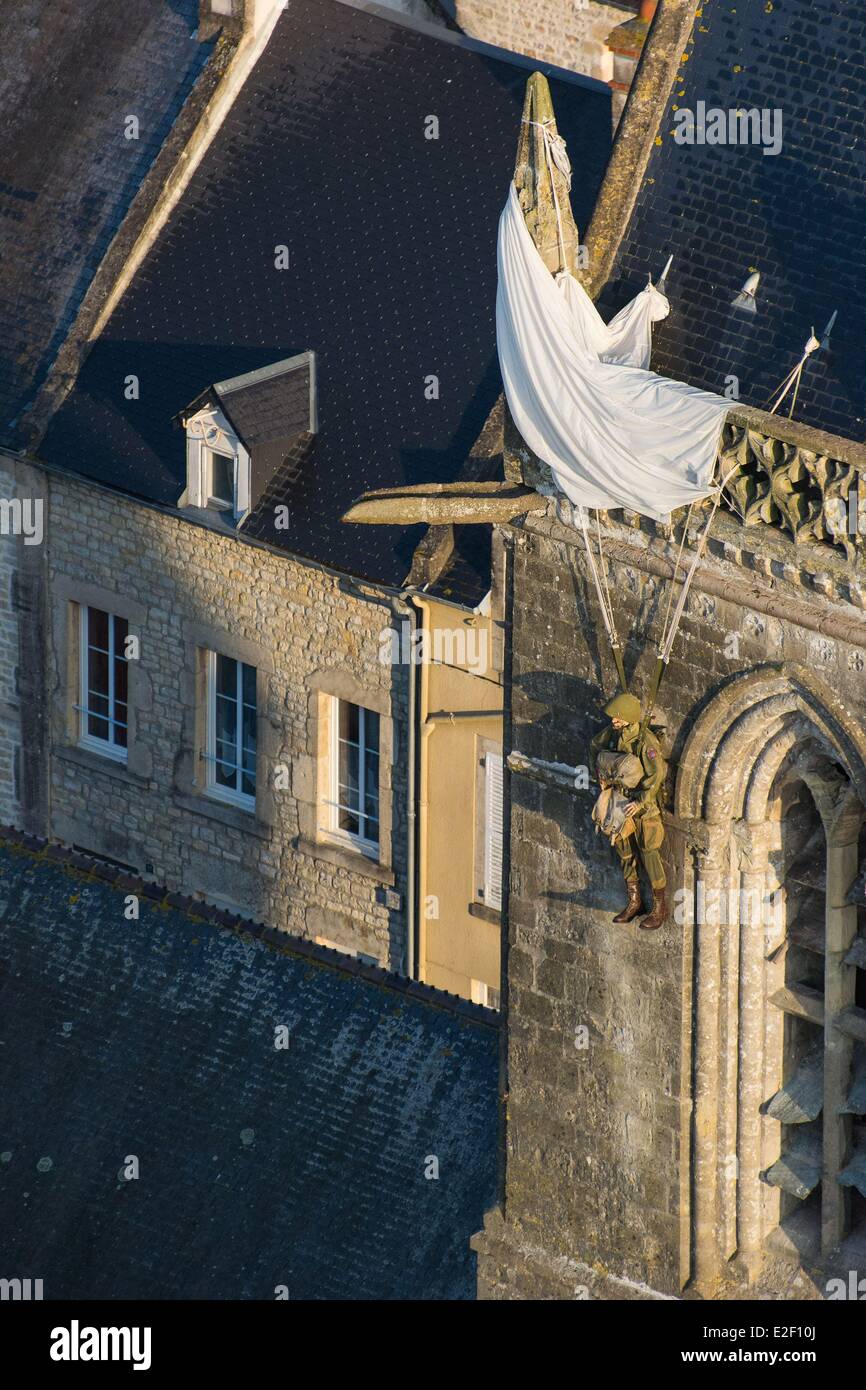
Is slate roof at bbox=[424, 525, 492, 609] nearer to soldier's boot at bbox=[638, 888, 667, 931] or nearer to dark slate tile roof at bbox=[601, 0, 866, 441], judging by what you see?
dark slate tile roof at bbox=[601, 0, 866, 441]

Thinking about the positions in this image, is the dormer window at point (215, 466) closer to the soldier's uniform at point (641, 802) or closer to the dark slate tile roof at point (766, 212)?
the dark slate tile roof at point (766, 212)

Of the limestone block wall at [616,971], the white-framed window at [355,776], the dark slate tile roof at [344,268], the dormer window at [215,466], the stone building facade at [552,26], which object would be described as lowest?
the limestone block wall at [616,971]

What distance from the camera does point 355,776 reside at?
177ft

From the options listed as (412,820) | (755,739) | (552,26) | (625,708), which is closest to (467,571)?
(412,820)

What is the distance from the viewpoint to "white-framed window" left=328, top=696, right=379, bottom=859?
53.6 m

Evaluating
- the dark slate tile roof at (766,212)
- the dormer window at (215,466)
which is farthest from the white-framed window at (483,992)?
the dark slate tile roof at (766,212)

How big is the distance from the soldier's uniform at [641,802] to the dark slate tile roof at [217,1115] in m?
7.05

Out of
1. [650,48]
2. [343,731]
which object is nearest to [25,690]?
[343,731]

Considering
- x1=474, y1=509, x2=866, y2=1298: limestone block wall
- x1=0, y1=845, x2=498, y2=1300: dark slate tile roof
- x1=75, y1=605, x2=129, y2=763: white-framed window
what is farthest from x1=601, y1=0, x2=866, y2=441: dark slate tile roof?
x1=75, y1=605, x2=129, y2=763: white-framed window

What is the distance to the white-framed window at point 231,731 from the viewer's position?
180 feet

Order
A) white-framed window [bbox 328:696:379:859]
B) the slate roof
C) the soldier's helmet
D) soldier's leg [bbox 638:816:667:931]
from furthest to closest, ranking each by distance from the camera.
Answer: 1. white-framed window [bbox 328:696:379:859]
2. the slate roof
3. soldier's leg [bbox 638:816:667:931]
4. the soldier's helmet

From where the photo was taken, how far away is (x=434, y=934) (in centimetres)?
5334

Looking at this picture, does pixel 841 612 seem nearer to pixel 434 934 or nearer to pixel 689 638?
pixel 689 638

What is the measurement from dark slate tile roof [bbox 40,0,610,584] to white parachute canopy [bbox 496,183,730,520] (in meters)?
22.9
